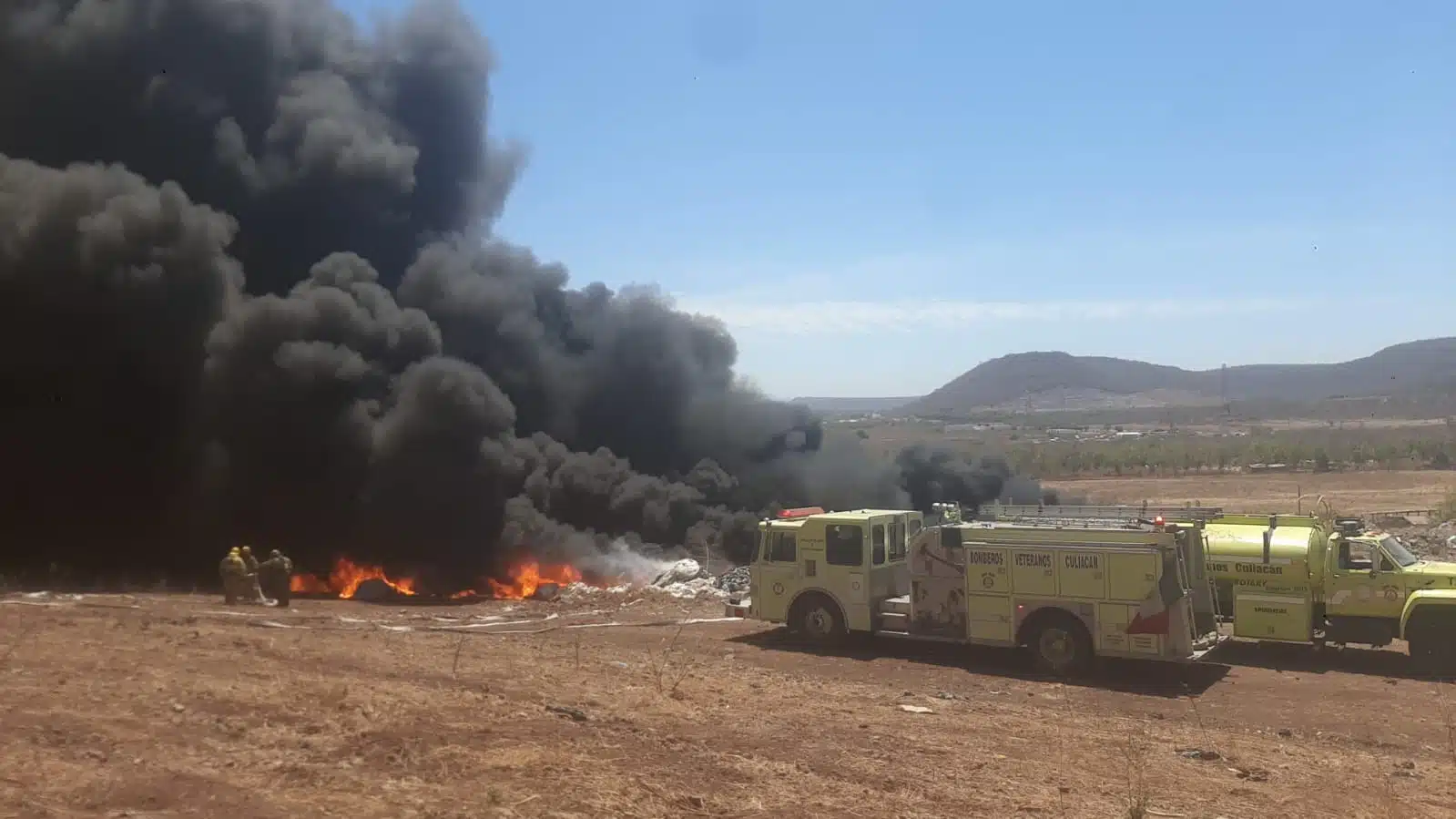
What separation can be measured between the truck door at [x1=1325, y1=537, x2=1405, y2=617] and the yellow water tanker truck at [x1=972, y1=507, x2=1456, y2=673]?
0.05 feet

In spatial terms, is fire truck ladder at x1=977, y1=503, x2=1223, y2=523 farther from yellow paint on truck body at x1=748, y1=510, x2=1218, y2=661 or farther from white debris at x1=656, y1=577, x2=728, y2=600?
white debris at x1=656, y1=577, x2=728, y2=600

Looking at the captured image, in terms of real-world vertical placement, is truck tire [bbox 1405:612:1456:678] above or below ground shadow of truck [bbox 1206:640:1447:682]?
above

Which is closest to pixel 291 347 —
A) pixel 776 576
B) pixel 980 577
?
pixel 776 576

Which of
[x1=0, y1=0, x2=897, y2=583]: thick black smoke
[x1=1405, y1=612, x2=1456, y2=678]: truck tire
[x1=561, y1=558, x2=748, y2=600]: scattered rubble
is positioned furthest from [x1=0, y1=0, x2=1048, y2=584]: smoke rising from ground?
[x1=1405, y1=612, x2=1456, y2=678]: truck tire

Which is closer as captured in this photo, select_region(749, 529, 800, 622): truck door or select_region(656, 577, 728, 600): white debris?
select_region(749, 529, 800, 622): truck door

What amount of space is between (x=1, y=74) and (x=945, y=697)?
39.6 metres

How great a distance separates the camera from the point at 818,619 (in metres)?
20.5

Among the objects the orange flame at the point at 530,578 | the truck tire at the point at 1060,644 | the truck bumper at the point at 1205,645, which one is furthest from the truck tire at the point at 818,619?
the orange flame at the point at 530,578

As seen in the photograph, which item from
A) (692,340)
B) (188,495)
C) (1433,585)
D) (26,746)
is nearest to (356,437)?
(188,495)

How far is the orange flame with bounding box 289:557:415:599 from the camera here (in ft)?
99.7

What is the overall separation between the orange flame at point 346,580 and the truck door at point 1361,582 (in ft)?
71.8

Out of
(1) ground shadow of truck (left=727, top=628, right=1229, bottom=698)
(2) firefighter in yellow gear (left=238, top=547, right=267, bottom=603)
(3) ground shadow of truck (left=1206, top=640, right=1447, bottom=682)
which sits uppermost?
(2) firefighter in yellow gear (left=238, top=547, right=267, bottom=603)

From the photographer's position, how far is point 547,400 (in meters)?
42.8

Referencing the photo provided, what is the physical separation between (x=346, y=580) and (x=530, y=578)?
5.01 metres
